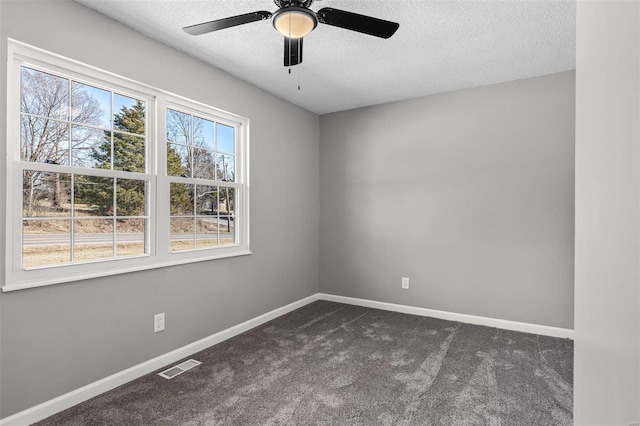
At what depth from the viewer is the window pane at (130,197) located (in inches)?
A: 96.0

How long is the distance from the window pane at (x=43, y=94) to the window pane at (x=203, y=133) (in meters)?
1.01

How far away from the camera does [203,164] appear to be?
122 inches

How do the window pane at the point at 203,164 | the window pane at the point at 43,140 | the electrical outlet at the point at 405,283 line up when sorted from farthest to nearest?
the electrical outlet at the point at 405,283
the window pane at the point at 203,164
the window pane at the point at 43,140

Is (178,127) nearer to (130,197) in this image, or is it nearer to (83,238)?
(130,197)

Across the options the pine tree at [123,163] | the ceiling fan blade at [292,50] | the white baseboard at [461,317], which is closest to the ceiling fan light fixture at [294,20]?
the ceiling fan blade at [292,50]

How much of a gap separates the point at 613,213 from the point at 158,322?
9.48 feet

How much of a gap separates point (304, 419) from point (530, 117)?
3.40m

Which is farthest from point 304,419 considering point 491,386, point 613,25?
point 613,25

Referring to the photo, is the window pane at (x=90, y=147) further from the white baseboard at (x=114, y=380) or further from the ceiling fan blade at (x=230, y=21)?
the white baseboard at (x=114, y=380)

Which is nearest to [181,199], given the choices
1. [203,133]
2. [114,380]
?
[203,133]

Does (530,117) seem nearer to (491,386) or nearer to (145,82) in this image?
(491,386)

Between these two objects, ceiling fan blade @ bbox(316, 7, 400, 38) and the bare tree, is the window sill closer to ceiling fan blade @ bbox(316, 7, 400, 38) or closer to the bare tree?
the bare tree

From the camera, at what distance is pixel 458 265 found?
145 inches

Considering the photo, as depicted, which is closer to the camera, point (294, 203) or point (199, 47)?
point (199, 47)
